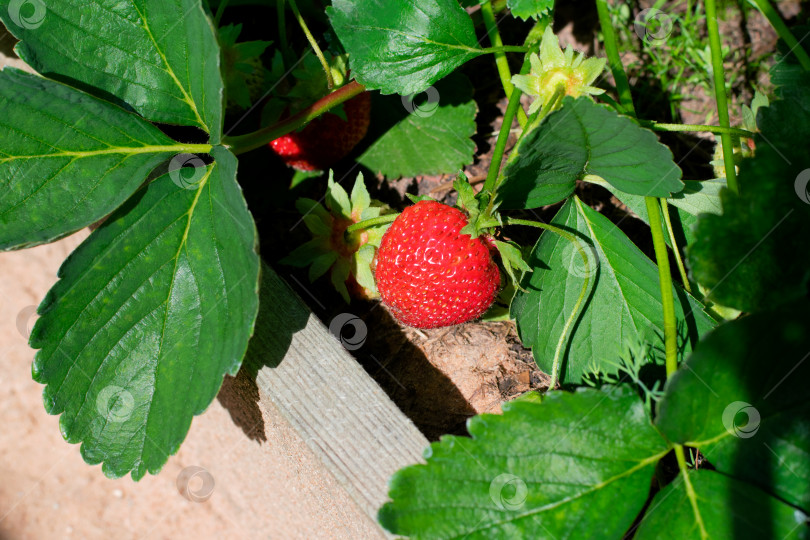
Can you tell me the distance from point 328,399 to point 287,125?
394 mm

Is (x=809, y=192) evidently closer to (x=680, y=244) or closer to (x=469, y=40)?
(x=680, y=244)

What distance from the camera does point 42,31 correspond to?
0.92 meters

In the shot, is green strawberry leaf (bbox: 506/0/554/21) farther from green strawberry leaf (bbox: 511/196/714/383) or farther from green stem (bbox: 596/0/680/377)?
green strawberry leaf (bbox: 511/196/714/383)

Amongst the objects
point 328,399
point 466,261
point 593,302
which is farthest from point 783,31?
point 328,399

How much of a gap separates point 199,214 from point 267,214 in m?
0.40

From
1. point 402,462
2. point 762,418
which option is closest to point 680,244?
point 762,418

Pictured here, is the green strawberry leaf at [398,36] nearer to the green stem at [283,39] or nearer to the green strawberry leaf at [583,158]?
the green stem at [283,39]

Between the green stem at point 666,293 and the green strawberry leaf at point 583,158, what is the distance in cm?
7

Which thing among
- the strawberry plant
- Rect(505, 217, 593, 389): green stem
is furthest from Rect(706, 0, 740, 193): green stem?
Rect(505, 217, 593, 389): green stem

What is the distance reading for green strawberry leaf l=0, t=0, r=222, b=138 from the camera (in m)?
0.91

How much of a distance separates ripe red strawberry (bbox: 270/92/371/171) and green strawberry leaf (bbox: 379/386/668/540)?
61 cm

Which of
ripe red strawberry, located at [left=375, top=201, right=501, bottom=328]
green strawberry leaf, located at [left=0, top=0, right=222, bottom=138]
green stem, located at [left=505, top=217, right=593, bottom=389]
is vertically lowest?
green stem, located at [left=505, top=217, right=593, bottom=389]

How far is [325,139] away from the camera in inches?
47.6

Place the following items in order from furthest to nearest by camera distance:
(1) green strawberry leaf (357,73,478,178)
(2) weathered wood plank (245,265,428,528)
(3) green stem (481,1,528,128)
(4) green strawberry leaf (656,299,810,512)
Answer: (1) green strawberry leaf (357,73,478,178)
(3) green stem (481,1,528,128)
(2) weathered wood plank (245,265,428,528)
(4) green strawberry leaf (656,299,810,512)
